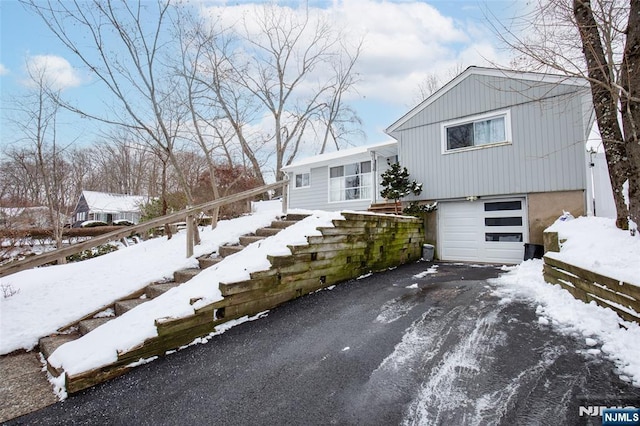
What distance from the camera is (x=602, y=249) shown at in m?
4.03

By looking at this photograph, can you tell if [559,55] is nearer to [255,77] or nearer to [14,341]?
[14,341]

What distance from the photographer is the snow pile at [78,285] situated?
3.60 meters

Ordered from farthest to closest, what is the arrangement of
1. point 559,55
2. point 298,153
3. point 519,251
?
1. point 298,153
2. point 519,251
3. point 559,55

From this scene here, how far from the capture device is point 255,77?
19.8 metres

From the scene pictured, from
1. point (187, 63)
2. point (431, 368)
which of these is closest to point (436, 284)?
point (431, 368)

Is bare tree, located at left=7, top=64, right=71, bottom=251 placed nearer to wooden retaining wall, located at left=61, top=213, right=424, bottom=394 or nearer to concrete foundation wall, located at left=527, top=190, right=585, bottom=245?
wooden retaining wall, located at left=61, top=213, right=424, bottom=394

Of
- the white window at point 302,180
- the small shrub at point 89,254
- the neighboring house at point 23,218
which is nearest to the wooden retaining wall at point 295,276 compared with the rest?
the neighboring house at point 23,218

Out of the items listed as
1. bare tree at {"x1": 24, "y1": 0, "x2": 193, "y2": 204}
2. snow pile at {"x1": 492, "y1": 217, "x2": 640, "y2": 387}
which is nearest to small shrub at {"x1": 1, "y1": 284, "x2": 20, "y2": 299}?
bare tree at {"x1": 24, "y1": 0, "x2": 193, "y2": 204}

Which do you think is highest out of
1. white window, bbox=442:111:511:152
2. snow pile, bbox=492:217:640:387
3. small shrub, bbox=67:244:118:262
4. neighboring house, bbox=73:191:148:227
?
white window, bbox=442:111:511:152

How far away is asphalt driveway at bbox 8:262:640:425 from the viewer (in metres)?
1.97

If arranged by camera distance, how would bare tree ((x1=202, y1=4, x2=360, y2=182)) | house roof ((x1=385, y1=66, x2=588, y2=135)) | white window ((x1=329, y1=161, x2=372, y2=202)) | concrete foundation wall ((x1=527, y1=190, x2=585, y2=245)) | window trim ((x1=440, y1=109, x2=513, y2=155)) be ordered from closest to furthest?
1. house roof ((x1=385, y1=66, x2=588, y2=135))
2. concrete foundation wall ((x1=527, y1=190, x2=585, y2=245))
3. window trim ((x1=440, y1=109, x2=513, y2=155))
4. white window ((x1=329, y1=161, x2=372, y2=202))
5. bare tree ((x1=202, y1=4, x2=360, y2=182))

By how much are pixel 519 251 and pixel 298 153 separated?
18.6 metres

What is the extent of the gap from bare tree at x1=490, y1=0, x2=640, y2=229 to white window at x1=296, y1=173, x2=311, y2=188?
10536 mm

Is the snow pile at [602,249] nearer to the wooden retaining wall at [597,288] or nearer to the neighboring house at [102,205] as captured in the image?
the wooden retaining wall at [597,288]
